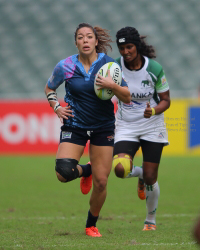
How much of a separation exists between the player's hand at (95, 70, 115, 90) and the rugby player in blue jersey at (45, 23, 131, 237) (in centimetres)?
14

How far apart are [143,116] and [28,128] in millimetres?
9667

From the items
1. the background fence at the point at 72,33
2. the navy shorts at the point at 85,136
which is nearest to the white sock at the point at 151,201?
the navy shorts at the point at 85,136

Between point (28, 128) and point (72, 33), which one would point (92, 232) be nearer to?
point (28, 128)

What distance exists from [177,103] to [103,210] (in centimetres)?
821

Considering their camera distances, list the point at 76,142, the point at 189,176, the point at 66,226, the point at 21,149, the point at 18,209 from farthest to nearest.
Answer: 1. the point at 21,149
2. the point at 189,176
3. the point at 18,209
4. the point at 66,226
5. the point at 76,142

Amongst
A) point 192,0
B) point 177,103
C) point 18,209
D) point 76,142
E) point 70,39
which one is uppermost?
point 192,0

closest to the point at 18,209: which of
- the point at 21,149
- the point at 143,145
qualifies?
the point at 143,145

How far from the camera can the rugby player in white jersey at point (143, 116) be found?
5.88m

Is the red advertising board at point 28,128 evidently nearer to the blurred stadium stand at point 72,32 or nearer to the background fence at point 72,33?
the background fence at point 72,33

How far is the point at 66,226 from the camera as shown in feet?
19.7

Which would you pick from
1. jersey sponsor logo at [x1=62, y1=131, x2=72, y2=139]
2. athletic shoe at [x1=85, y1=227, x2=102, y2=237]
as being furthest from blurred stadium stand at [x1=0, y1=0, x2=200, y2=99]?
athletic shoe at [x1=85, y1=227, x2=102, y2=237]

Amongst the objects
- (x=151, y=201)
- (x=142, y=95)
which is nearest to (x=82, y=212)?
(x=151, y=201)

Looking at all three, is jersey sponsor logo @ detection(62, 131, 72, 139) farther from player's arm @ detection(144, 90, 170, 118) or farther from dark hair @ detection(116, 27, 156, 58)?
dark hair @ detection(116, 27, 156, 58)

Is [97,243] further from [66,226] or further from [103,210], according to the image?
[103,210]
